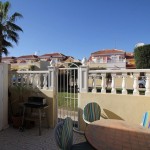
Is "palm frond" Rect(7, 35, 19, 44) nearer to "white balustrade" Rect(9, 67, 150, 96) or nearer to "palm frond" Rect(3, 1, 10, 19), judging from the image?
"palm frond" Rect(3, 1, 10, 19)

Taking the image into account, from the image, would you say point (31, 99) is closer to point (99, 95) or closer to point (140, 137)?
point (99, 95)

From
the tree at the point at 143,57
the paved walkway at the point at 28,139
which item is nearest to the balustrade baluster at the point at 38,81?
the paved walkway at the point at 28,139

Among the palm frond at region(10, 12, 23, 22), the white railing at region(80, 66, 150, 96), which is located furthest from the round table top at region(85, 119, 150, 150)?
the palm frond at region(10, 12, 23, 22)

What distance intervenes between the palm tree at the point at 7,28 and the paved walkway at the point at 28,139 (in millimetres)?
9579

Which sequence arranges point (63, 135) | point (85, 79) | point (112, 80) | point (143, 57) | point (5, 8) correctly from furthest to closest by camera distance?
point (143, 57)
point (5, 8)
point (85, 79)
point (112, 80)
point (63, 135)

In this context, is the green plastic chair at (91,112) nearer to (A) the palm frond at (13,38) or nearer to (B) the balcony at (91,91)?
(B) the balcony at (91,91)

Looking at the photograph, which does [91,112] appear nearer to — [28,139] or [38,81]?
[28,139]

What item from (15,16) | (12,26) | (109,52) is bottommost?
(12,26)

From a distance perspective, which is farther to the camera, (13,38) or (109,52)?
(109,52)

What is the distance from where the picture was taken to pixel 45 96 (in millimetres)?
5469

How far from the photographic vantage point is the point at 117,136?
274 centimetres

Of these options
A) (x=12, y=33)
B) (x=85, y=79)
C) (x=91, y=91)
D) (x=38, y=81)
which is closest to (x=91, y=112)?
(x=91, y=91)

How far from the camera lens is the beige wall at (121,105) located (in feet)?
14.0

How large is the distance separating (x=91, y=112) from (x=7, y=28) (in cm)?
1171
